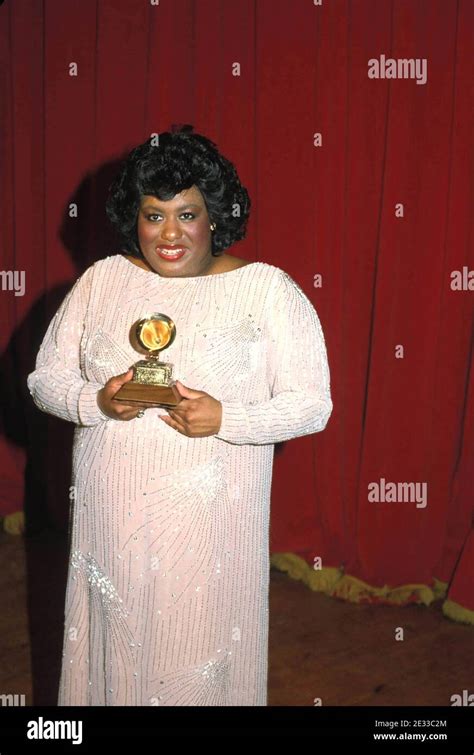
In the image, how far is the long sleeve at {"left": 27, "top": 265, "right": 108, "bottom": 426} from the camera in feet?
6.55

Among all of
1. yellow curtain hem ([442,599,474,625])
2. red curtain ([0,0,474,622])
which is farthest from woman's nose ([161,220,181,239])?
yellow curtain hem ([442,599,474,625])

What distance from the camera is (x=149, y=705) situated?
79.7 inches

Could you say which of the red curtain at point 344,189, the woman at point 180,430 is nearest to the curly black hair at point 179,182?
the woman at point 180,430

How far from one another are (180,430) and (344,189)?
6.49 ft

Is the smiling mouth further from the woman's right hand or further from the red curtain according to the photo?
the red curtain

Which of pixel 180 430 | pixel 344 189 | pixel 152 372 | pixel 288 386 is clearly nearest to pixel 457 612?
pixel 344 189

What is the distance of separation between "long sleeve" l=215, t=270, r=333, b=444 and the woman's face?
195 millimetres

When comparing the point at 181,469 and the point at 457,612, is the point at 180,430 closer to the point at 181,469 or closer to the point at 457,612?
the point at 181,469

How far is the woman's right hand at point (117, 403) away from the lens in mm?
1886

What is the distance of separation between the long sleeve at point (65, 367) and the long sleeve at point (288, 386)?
31 cm

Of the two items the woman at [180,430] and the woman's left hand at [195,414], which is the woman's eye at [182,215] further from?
the woman's left hand at [195,414]
